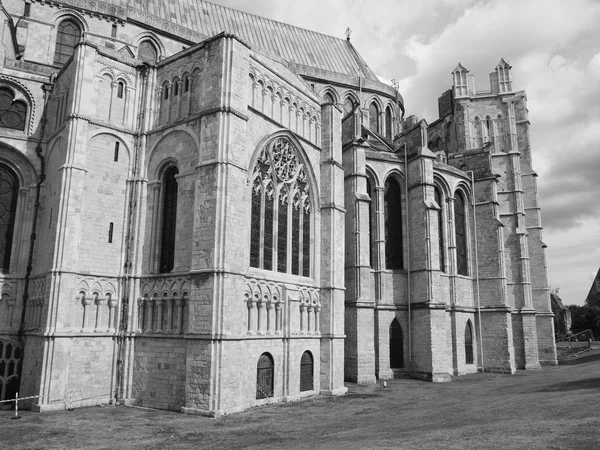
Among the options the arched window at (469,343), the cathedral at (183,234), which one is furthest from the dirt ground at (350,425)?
the arched window at (469,343)

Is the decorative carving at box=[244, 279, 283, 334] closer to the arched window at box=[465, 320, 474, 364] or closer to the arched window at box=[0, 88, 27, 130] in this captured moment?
the arched window at box=[0, 88, 27, 130]

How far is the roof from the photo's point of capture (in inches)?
1093

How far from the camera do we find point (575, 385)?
66.9ft

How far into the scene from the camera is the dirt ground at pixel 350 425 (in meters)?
11.5

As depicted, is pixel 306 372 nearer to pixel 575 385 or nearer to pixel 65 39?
pixel 575 385

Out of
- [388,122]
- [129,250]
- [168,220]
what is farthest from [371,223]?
[129,250]

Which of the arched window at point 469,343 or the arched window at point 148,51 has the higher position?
the arched window at point 148,51

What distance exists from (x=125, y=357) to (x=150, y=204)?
561 cm

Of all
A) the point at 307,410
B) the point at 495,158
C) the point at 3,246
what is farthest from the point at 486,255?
the point at 3,246

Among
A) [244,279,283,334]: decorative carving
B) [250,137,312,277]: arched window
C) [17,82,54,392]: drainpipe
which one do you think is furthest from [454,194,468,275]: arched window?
[17,82,54,392]: drainpipe

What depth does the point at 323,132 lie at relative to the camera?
77.2 ft

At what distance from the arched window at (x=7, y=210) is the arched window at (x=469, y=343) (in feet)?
81.2

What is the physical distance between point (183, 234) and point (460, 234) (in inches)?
813

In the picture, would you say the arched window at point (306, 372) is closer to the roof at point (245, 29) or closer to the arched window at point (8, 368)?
the arched window at point (8, 368)
